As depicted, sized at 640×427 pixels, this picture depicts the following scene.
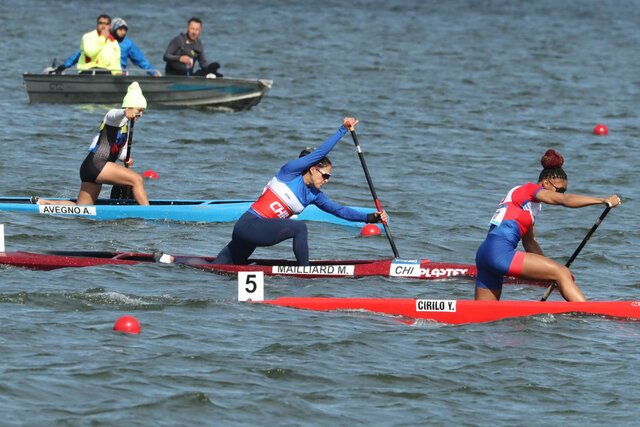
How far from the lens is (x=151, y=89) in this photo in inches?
1005

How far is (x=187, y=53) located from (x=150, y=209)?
27.2 ft

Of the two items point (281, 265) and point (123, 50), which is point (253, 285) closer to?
point (281, 265)

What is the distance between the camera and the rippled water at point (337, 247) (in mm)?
9953

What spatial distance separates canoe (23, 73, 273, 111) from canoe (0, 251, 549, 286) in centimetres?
1089

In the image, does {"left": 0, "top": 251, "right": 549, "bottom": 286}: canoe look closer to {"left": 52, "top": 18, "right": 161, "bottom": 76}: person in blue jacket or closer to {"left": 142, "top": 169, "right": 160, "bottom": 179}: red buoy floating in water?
{"left": 142, "top": 169, "right": 160, "bottom": 179}: red buoy floating in water

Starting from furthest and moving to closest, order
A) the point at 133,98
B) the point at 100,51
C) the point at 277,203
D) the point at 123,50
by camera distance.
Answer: the point at 123,50
the point at 100,51
the point at 133,98
the point at 277,203

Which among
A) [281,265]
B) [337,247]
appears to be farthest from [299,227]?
[337,247]

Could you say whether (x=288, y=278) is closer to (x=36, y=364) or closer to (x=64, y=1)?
(x=36, y=364)

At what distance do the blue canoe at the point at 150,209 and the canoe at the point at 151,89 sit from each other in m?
7.54

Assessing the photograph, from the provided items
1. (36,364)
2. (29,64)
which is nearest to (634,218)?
(36,364)

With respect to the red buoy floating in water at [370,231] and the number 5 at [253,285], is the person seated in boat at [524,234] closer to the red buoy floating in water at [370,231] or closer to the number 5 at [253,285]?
the number 5 at [253,285]

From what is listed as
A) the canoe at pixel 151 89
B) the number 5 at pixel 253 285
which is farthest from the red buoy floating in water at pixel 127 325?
the canoe at pixel 151 89

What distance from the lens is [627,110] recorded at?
3062 cm

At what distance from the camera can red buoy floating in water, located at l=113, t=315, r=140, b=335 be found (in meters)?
11.2
